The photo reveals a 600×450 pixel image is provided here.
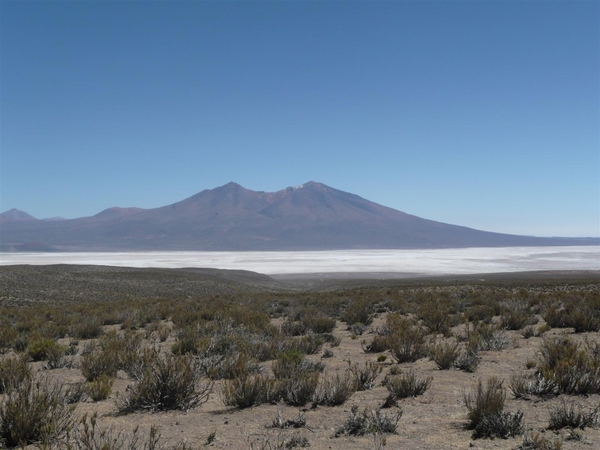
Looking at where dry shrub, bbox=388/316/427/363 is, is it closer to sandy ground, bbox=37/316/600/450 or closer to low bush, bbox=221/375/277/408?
sandy ground, bbox=37/316/600/450

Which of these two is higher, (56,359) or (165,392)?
(165,392)

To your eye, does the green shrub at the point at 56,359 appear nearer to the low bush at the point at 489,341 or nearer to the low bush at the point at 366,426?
the low bush at the point at 366,426

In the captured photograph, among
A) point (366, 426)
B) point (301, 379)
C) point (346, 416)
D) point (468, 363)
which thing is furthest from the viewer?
point (468, 363)

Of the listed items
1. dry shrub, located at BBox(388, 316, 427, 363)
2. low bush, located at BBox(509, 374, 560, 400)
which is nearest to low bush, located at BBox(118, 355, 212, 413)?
low bush, located at BBox(509, 374, 560, 400)

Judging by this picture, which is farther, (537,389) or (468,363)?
(468,363)

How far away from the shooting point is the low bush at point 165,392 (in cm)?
584

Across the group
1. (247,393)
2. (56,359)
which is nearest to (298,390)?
(247,393)

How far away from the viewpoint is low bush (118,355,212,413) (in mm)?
5844

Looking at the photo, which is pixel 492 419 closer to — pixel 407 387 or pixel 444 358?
pixel 407 387

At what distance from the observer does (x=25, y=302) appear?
2503cm

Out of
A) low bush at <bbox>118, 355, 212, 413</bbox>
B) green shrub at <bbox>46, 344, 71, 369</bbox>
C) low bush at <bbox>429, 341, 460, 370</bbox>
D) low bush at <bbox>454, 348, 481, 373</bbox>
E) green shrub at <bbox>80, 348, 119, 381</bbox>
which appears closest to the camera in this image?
low bush at <bbox>118, 355, 212, 413</bbox>

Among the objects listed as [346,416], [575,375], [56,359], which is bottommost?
[56,359]

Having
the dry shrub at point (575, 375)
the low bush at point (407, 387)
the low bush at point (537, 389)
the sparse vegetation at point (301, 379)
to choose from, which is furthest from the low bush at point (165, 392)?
the dry shrub at point (575, 375)

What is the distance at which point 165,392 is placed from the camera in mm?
5984
